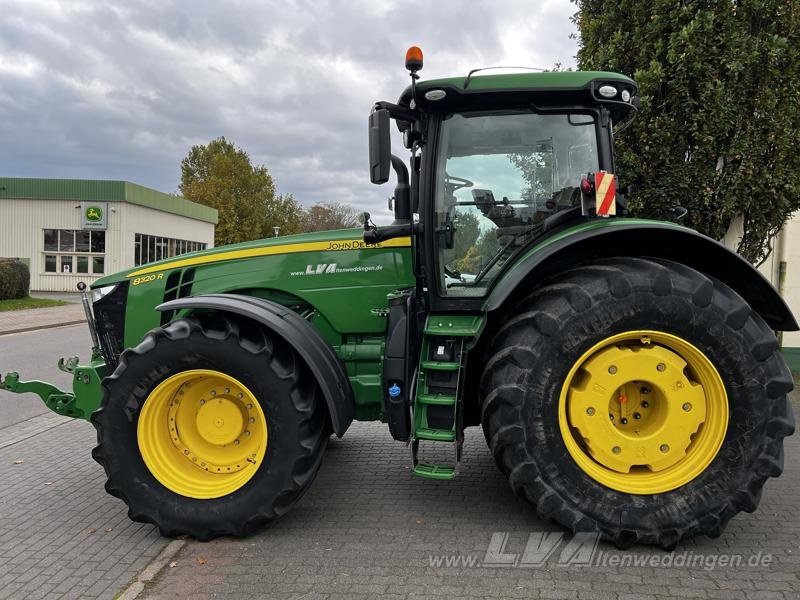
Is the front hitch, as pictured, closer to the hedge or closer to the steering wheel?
the steering wheel

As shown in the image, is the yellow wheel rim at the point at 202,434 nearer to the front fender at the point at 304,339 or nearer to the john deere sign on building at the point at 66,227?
the front fender at the point at 304,339

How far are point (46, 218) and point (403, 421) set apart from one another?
1199 inches

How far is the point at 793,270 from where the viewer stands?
8.45 meters

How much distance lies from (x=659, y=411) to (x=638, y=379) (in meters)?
0.24

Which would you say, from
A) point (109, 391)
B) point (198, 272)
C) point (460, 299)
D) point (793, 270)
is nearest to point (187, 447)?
point (109, 391)

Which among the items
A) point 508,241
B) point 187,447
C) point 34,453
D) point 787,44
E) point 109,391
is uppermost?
point 787,44

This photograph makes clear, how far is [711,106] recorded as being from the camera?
650 centimetres

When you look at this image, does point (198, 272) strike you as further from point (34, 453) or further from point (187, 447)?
point (34, 453)

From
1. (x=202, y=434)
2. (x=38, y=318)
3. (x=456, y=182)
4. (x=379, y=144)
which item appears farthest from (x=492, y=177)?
(x=38, y=318)

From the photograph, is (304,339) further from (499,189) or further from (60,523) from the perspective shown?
(60,523)

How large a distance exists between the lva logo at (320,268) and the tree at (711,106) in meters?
4.26

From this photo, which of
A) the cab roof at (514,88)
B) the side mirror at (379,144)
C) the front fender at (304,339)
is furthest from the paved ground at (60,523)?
the cab roof at (514,88)

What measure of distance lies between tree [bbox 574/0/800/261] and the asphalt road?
7.25m

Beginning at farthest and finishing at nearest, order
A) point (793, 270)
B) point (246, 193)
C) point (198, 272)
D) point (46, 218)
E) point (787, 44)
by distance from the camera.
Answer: point (246, 193)
point (46, 218)
point (793, 270)
point (787, 44)
point (198, 272)
